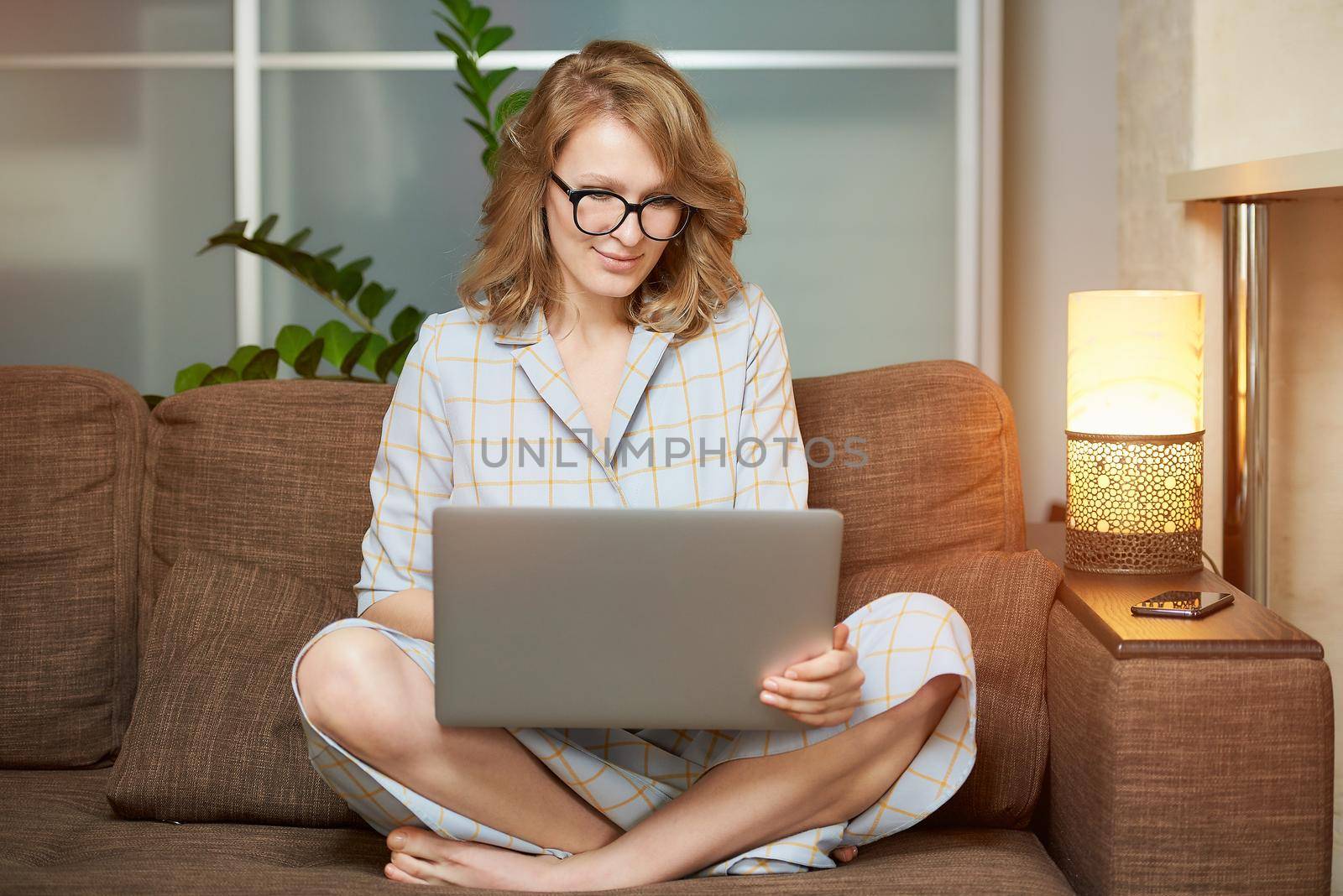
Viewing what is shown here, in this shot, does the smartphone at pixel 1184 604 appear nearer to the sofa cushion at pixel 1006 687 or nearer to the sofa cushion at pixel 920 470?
the sofa cushion at pixel 1006 687

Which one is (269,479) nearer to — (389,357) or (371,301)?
(389,357)

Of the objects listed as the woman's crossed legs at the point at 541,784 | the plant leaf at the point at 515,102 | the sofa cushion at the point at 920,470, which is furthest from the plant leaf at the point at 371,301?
the woman's crossed legs at the point at 541,784

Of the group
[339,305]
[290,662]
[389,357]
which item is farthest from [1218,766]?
[339,305]

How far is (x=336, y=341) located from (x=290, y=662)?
2.80 ft

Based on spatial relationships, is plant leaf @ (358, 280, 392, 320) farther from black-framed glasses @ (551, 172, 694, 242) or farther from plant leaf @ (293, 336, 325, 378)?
black-framed glasses @ (551, 172, 694, 242)

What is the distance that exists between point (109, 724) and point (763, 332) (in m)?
1.00

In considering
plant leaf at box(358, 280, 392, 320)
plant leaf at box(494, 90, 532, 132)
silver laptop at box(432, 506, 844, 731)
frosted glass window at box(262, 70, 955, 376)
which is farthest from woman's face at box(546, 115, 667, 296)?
frosted glass window at box(262, 70, 955, 376)

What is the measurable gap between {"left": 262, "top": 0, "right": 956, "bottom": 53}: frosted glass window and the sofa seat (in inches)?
71.1

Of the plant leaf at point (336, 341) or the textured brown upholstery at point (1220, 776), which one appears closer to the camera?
the textured brown upholstery at point (1220, 776)

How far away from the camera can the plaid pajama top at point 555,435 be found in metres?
1.54

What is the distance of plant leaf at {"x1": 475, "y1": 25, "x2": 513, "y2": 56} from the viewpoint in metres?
2.34

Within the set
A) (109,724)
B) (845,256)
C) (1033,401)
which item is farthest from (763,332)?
A: (1033,401)

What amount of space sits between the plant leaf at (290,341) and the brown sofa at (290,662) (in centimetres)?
43

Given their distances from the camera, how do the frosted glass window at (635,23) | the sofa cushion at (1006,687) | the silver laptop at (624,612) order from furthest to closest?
the frosted glass window at (635,23) → the sofa cushion at (1006,687) → the silver laptop at (624,612)
